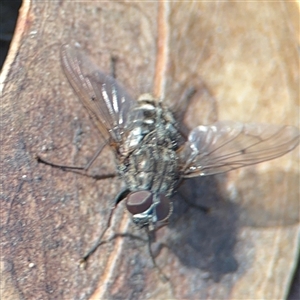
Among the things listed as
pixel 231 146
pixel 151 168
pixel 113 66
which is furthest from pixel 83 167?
pixel 231 146

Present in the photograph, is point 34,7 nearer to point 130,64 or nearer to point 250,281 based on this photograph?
point 130,64

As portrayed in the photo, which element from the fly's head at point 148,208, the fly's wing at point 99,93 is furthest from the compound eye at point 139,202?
the fly's wing at point 99,93

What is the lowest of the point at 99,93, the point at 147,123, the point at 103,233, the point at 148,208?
the point at 103,233

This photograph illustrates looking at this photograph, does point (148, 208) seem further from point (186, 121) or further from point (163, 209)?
point (186, 121)

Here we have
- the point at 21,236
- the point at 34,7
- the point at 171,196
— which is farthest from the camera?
the point at 171,196

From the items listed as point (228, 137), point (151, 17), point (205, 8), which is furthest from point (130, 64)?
point (228, 137)

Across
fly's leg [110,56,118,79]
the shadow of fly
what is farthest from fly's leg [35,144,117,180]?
fly's leg [110,56,118,79]

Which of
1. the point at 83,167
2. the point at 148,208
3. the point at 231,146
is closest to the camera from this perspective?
the point at 148,208

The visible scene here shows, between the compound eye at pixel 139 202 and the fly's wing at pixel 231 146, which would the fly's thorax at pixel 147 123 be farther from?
the compound eye at pixel 139 202
